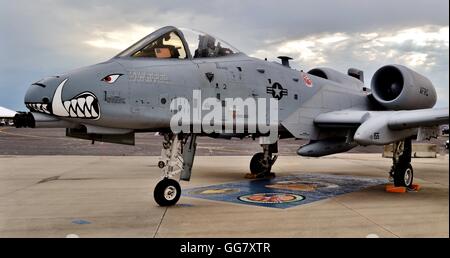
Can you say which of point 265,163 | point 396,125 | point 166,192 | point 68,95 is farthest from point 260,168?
point 68,95

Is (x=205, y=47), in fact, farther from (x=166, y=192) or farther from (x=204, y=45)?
(x=166, y=192)

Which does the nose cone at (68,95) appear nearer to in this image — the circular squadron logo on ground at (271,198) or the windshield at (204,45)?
the windshield at (204,45)

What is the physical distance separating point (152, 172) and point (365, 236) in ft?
29.9

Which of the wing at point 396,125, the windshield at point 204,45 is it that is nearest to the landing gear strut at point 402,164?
the wing at point 396,125

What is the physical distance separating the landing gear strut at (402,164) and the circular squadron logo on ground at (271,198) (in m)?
2.84

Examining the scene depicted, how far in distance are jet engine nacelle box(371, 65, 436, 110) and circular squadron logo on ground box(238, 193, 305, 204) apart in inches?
166

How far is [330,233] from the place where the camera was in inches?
202

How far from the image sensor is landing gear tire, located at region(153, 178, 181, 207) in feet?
22.2

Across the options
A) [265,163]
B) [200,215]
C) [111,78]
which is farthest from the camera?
[265,163]

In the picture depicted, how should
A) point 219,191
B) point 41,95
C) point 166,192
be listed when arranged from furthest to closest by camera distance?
point 219,191 → point 166,192 → point 41,95

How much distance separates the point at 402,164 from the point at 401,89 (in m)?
2.31

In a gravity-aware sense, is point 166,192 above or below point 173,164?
below

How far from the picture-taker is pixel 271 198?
7859 millimetres

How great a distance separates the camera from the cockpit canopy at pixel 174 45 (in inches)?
262
